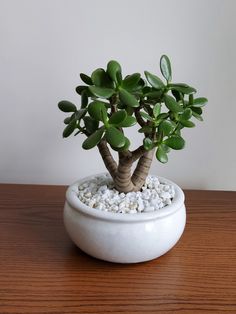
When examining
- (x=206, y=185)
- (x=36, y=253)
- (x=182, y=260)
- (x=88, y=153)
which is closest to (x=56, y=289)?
(x=36, y=253)

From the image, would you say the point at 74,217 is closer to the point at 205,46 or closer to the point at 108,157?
the point at 108,157

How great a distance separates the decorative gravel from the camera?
0.56m

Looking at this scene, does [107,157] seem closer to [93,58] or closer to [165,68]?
[165,68]

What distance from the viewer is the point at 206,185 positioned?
0.95 meters

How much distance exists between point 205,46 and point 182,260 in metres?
0.51

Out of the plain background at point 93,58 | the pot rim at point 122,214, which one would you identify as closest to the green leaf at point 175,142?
the pot rim at point 122,214

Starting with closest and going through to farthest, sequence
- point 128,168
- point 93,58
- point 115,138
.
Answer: point 115,138
point 128,168
point 93,58

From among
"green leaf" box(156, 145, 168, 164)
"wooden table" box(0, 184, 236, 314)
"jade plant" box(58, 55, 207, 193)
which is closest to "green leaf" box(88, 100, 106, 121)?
"jade plant" box(58, 55, 207, 193)

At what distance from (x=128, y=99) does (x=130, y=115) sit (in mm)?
57

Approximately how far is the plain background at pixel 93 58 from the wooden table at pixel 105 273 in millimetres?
213

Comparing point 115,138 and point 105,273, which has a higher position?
point 115,138

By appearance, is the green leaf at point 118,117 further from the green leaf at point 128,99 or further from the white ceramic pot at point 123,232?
the white ceramic pot at point 123,232

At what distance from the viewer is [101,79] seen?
20.6 inches

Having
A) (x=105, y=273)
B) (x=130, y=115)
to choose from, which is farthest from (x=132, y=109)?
(x=105, y=273)
